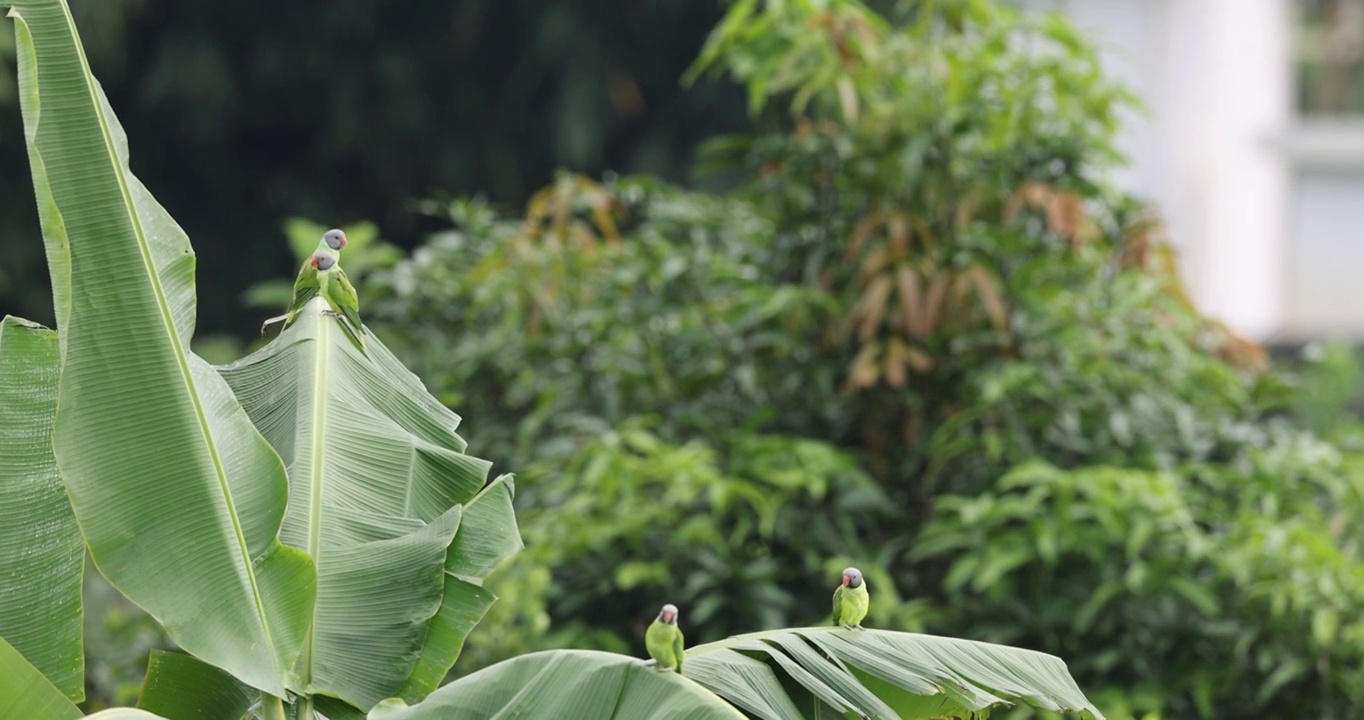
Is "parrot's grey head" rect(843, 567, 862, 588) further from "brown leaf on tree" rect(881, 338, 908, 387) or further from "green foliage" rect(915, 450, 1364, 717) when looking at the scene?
"brown leaf on tree" rect(881, 338, 908, 387)

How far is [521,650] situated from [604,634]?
23 centimetres

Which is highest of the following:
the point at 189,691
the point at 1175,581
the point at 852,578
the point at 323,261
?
the point at 323,261

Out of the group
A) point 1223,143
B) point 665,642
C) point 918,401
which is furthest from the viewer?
point 1223,143

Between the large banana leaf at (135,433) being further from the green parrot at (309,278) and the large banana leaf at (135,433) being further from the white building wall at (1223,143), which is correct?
the white building wall at (1223,143)

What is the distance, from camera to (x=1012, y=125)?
14.5 ft

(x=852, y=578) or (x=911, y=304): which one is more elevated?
(x=852, y=578)

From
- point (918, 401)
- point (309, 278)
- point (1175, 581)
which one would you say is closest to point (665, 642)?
point (309, 278)

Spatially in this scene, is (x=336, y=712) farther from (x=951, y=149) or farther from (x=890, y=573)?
(x=951, y=149)

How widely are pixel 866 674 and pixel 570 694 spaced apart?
458mm

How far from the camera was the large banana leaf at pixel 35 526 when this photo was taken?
7.07ft

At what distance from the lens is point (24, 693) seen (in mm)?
1860

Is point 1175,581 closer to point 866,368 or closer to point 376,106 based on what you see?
point 866,368

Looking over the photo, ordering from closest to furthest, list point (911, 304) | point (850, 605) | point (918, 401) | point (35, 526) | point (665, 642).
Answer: point (665, 642)
point (850, 605)
point (35, 526)
point (911, 304)
point (918, 401)

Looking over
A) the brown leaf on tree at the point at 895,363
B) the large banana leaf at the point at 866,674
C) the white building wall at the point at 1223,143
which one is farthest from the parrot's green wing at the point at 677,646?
the white building wall at the point at 1223,143
